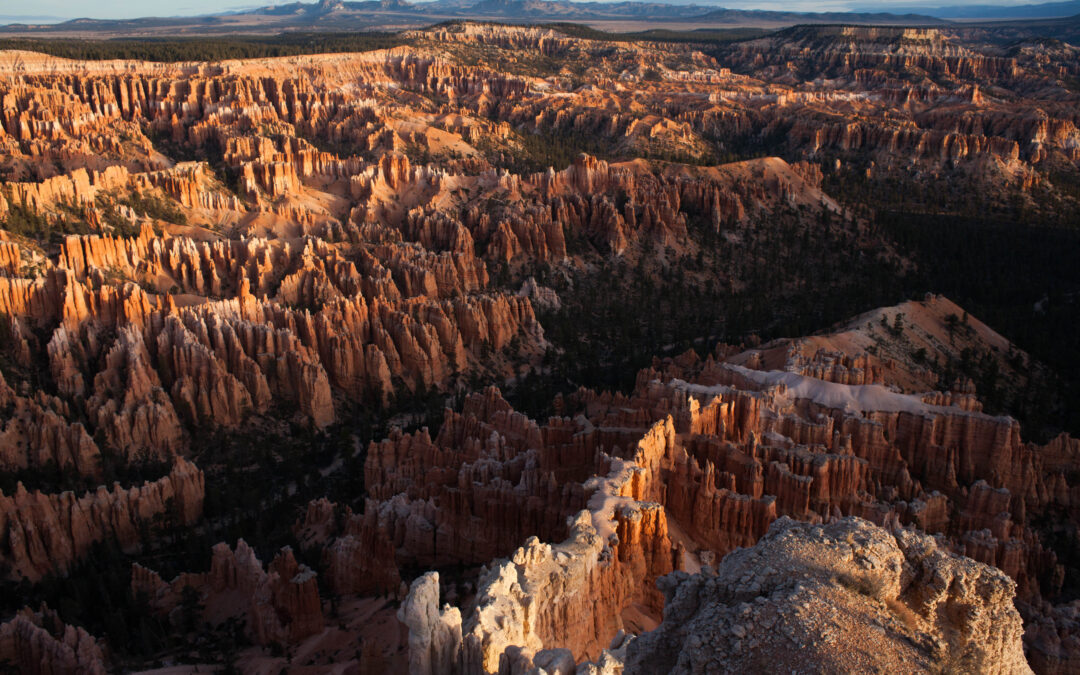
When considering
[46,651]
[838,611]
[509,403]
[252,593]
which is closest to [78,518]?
[252,593]

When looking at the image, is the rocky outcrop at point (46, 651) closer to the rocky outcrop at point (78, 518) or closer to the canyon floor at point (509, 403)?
the canyon floor at point (509, 403)

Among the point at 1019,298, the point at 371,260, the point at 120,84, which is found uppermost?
the point at 120,84

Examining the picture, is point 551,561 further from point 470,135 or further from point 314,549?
point 470,135

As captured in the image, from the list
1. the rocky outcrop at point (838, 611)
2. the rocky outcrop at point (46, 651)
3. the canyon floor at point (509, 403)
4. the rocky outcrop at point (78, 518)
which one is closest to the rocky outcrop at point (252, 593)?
the canyon floor at point (509, 403)

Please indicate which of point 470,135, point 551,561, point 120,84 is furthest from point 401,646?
point 120,84

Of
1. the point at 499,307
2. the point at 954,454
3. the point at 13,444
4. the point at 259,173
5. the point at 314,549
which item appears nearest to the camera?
the point at 314,549

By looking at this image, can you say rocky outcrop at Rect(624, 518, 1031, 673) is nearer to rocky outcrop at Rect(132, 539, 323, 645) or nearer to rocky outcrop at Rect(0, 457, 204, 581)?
rocky outcrop at Rect(132, 539, 323, 645)

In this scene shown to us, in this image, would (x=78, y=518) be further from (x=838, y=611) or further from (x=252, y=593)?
(x=838, y=611)
